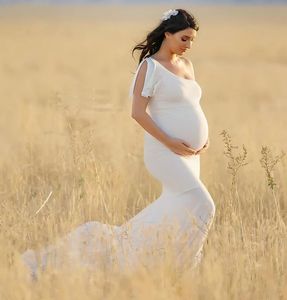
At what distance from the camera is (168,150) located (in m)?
5.61

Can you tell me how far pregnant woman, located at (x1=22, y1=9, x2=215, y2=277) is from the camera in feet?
18.1

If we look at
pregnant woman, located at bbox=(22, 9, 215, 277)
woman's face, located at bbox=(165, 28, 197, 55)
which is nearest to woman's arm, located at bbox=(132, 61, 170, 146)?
pregnant woman, located at bbox=(22, 9, 215, 277)

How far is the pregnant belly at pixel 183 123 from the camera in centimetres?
561

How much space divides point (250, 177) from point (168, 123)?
8.70ft

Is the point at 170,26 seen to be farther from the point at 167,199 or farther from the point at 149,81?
the point at 167,199

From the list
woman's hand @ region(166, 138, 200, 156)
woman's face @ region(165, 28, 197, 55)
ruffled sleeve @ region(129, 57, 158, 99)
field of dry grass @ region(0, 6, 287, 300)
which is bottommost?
field of dry grass @ region(0, 6, 287, 300)

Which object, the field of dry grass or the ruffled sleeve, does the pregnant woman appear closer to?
the ruffled sleeve

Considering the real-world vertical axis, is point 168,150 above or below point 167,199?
above

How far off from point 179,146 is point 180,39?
61cm

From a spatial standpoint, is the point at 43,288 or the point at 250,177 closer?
the point at 43,288

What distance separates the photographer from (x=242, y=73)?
24562 mm

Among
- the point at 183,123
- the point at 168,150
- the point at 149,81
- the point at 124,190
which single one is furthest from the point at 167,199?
the point at 124,190

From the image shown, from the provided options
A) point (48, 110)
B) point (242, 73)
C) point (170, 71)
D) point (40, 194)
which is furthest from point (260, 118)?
point (242, 73)

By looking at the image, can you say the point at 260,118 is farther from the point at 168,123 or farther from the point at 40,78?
the point at 40,78
